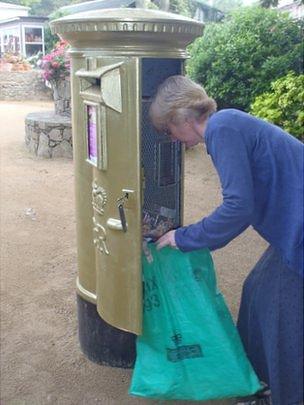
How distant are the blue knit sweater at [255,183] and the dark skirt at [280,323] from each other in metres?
0.14

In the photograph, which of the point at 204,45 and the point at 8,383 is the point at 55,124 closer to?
the point at 204,45

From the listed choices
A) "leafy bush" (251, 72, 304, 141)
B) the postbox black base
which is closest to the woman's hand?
the postbox black base

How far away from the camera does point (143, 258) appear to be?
7.51ft

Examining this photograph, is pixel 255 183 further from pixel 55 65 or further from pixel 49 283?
pixel 55 65

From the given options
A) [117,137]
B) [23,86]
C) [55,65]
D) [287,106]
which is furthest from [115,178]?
[23,86]

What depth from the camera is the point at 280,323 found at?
6.77ft

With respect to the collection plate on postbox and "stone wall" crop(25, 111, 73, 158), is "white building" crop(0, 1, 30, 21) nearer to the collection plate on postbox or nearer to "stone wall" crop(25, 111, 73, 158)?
"stone wall" crop(25, 111, 73, 158)

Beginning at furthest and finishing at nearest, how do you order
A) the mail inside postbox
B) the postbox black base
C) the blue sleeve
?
the postbox black base < the mail inside postbox < the blue sleeve

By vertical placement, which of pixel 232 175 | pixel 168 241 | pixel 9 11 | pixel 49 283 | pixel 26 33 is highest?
pixel 9 11

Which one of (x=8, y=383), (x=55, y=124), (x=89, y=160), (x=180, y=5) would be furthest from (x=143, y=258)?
(x=180, y=5)

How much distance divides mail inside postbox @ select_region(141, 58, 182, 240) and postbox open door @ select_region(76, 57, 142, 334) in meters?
0.29

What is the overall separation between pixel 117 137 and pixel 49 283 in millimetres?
1987

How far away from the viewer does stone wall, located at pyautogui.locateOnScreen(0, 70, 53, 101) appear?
17.6 metres

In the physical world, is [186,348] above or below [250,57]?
below
